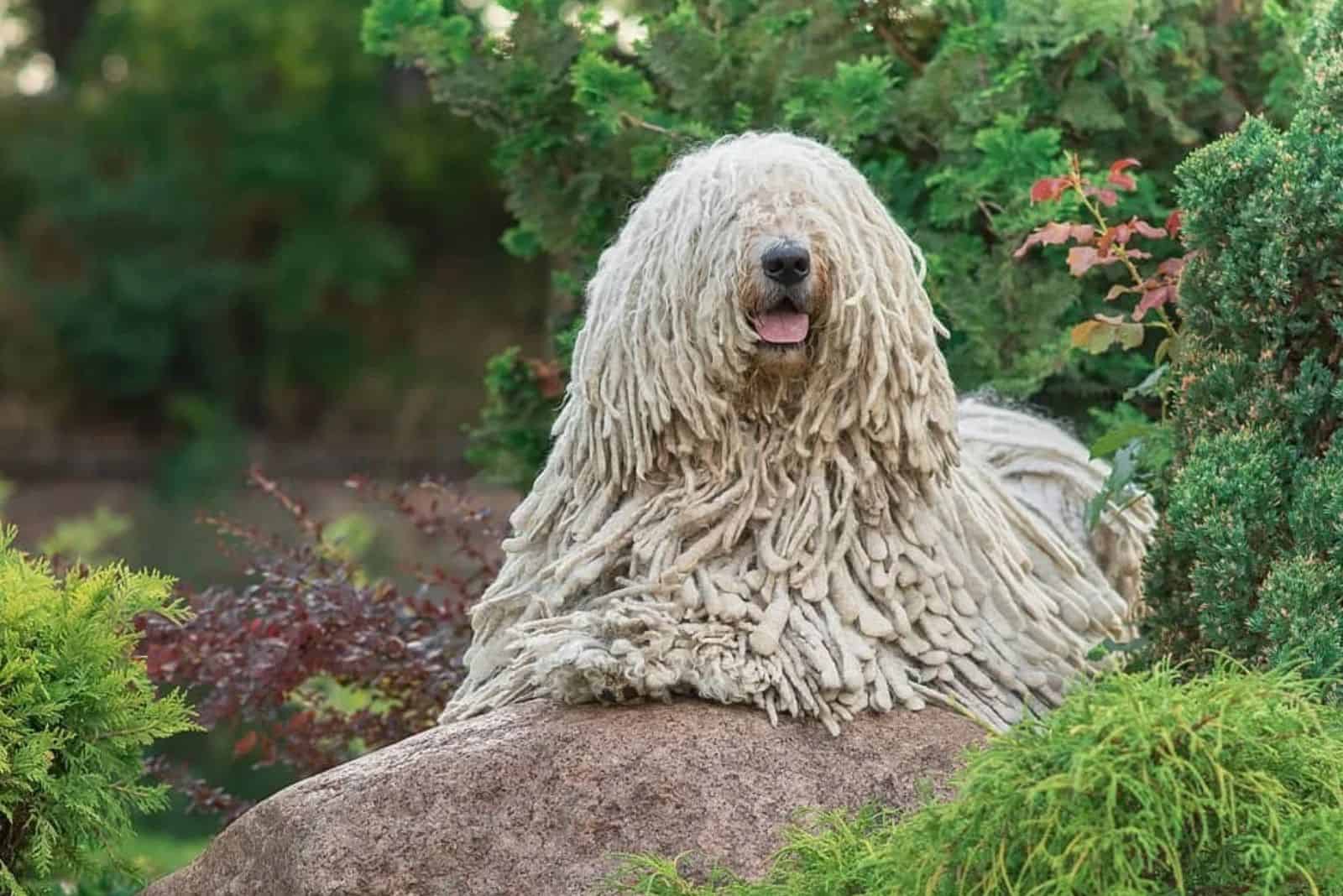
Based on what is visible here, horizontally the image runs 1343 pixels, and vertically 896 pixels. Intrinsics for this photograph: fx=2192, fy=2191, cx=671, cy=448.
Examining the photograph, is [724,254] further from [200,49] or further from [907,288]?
[200,49]

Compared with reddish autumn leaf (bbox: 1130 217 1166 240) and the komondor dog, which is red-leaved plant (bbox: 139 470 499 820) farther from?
reddish autumn leaf (bbox: 1130 217 1166 240)

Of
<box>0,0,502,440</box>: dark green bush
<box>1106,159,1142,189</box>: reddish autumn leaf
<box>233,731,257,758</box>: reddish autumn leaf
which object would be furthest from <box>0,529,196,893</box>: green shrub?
<box>0,0,502,440</box>: dark green bush

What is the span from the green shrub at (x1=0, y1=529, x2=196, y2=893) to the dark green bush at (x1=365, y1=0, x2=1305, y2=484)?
2.19 metres

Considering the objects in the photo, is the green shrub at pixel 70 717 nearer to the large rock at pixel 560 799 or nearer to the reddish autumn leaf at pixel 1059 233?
the large rock at pixel 560 799

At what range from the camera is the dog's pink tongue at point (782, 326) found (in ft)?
12.6

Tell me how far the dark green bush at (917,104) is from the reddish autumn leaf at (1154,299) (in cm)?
99

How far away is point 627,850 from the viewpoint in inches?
143

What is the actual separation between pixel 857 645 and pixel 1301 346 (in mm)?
978

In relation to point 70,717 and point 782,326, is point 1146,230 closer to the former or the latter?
point 782,326

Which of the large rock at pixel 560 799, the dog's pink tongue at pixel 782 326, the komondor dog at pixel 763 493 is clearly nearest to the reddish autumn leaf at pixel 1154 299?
the komondor dog at pixel 763 493

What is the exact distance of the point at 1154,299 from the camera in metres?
4.52

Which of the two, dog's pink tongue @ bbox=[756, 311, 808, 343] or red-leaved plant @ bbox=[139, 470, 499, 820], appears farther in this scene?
red-leaved plant @ bbox=[139, 470, 499, 820]

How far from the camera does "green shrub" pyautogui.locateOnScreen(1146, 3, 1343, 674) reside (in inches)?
150

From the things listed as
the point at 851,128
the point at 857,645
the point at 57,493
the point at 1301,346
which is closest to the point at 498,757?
the point at 857,645
